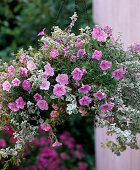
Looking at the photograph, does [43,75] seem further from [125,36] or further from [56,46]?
[125,36]

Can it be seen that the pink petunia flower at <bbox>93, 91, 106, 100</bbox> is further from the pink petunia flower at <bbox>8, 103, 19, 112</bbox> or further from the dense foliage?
the dense foliage

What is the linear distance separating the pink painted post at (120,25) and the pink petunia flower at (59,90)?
0.91 meters

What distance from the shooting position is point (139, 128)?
117cm

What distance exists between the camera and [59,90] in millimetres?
1043

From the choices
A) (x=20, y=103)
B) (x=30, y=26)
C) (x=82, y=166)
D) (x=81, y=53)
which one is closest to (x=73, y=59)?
(x=81, y=53)

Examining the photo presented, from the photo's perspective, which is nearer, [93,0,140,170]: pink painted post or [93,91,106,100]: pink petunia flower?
[93,91,106,100]: pink petunia flower

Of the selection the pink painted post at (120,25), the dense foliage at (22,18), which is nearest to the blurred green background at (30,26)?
the dense foliage at (22,18)

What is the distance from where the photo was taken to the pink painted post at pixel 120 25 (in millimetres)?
1880

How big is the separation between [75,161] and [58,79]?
2109mm

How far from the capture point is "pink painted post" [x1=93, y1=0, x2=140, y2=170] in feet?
6.17

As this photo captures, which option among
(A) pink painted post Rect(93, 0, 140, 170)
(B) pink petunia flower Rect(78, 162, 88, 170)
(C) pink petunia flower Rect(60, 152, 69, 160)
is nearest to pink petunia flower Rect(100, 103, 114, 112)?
(A) pink painted post Rect(93, 0, 140, 170)

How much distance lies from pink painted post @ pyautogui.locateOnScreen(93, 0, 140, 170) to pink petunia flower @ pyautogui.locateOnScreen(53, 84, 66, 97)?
2.99ft

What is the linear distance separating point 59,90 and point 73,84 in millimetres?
72

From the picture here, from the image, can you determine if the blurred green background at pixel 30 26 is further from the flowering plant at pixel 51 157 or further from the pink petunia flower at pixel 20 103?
the pink petunia flower at pixel 20 103
